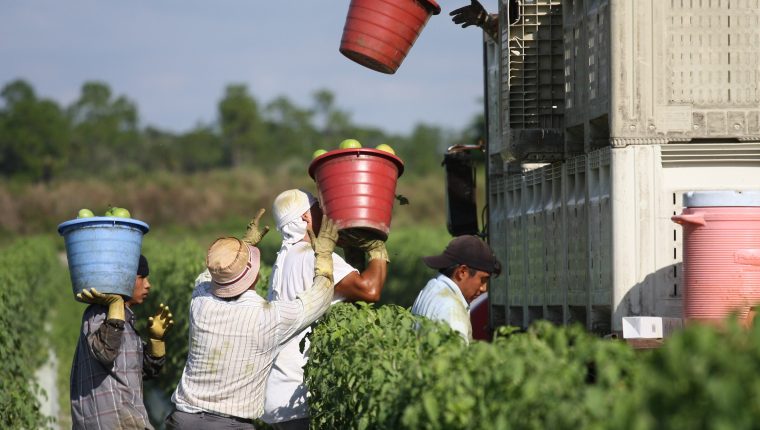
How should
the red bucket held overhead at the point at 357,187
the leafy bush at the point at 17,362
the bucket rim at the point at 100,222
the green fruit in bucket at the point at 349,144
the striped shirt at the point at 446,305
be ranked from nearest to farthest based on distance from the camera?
the striped shirt at the point at 446,305, the bucket rim at the point at 100,222, the red bucket held overhead at the point at 357,187, the green fruit in bucket at the point at 349,144, the leafy bush at the point at 17,362

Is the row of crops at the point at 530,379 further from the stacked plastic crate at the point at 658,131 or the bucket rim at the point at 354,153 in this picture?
the stacked plastic crate at the point at 658,131

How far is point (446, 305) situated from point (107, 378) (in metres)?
1.87

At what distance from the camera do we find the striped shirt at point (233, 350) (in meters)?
6.47

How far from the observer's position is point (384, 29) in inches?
341

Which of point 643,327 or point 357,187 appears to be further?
A: point 357,187

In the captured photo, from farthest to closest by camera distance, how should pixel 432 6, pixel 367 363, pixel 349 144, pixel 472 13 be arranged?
pixel 472 13 < pixel 432 6 < pixel 349 144 < pixel 367 363

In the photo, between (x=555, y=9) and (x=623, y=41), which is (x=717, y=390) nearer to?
(x=623, y=41)

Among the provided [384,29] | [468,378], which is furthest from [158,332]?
[468,378]

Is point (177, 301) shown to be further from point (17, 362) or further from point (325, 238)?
point (325, 238)

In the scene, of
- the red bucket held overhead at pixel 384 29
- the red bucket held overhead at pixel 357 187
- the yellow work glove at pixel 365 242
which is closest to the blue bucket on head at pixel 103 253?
the red bucket held overhead at pixel 357 187

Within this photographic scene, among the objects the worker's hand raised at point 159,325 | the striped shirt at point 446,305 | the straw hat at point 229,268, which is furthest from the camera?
the worker's hand raised at point 159,325

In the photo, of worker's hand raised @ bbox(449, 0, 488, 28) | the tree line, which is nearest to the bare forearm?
worker's hand raised @ bbox(449, 0, 488, 28)

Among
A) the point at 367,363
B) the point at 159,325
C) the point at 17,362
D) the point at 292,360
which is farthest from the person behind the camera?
the point at 17,362

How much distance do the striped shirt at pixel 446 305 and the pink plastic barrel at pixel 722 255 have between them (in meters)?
1.19
